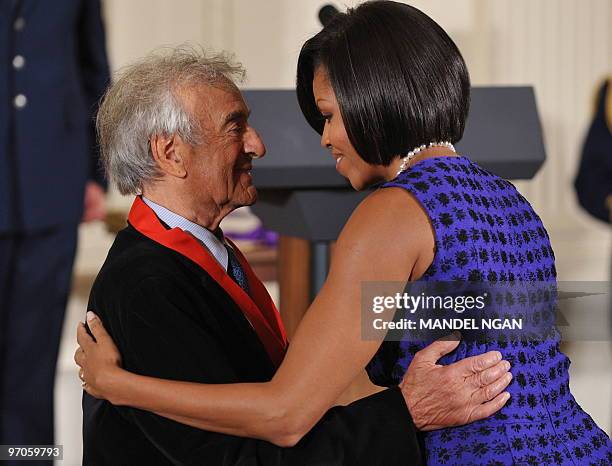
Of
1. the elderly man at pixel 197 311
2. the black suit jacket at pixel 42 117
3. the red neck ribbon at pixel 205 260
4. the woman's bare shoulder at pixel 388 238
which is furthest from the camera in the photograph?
the black suit jacket at pixel 42 117

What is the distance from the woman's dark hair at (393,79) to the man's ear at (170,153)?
344 mm

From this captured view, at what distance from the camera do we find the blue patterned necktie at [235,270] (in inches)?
84.0

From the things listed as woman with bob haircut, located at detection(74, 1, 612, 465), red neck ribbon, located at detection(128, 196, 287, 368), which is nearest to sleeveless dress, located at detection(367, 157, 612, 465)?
woman with bob haircut, located at detection(74, 1, 612, 465)

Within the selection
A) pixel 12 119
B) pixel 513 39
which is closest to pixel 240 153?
pixel 12 119

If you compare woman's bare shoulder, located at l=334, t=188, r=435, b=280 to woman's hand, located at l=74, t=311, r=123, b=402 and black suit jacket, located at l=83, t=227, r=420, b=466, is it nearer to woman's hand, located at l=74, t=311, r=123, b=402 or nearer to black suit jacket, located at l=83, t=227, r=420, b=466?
black suit jacket, located at l=83, t=227, r=420, b=466

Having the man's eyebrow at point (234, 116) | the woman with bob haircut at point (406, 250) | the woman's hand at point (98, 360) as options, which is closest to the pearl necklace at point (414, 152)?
the woman with bob haircut at point (406, 250)

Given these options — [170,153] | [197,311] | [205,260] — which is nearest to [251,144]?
[170,153]

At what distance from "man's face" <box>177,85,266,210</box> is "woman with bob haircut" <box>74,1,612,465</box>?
0.83 feet

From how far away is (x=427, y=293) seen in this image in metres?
1.70

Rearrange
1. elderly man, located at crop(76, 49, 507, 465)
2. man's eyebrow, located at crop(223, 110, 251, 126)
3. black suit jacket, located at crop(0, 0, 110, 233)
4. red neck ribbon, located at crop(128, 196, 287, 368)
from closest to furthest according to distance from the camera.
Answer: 1. elderly man, located at crop(76, 49, 507, 465)
2. red neck ribbon, located at crop(128, 196, 287, 368)
3. man's eyebrow, located at crop(223, 110, 251, 126)
4. black suit jacket, located at crop(0, 0, 110, 233)

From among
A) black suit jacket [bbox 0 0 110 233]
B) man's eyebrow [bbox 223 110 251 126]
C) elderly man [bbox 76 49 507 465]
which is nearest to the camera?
elderly man [bbox 76 49 507 465]

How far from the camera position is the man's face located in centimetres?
206

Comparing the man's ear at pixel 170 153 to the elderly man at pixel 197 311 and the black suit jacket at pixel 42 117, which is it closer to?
the elderly man at pixel 197 311

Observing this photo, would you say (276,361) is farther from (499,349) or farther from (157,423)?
(499,349)
